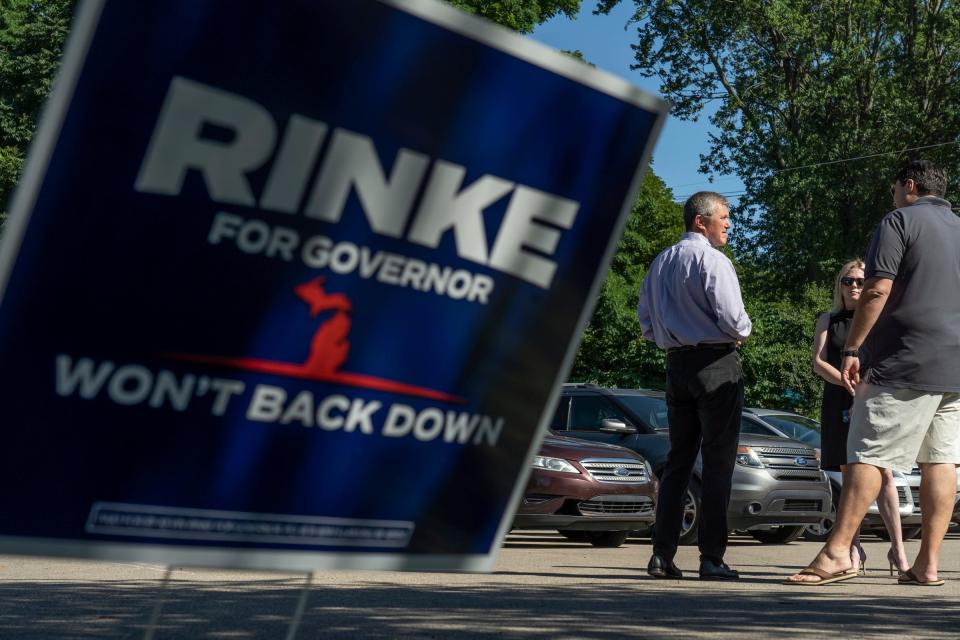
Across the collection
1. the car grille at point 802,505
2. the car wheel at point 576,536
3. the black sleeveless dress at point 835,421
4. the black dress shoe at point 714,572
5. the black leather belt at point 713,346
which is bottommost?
the car wheel at point 576,536

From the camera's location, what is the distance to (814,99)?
3394 cm

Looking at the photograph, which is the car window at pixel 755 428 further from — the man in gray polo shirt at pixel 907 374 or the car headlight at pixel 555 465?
the man in gray polo shirt at pixel 907 374

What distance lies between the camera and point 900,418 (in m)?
6.89

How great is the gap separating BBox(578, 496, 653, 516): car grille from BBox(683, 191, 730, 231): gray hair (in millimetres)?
4916

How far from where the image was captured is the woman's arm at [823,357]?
27.3 feet

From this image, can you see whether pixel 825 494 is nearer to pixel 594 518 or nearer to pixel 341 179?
pixel 594 518

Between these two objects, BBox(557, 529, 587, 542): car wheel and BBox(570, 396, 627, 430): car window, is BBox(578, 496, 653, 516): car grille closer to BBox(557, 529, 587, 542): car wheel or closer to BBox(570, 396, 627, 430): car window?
BBox(557, 529, 587, 542): car wheel

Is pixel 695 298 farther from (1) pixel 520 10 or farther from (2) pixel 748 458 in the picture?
(1) pixel 520 10

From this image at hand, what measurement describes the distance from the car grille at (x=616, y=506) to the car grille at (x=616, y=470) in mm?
160

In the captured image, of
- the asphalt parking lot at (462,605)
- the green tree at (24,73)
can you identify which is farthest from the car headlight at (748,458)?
the green tree at (24,73)

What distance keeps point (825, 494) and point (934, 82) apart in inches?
869

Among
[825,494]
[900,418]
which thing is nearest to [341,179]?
[900,418]

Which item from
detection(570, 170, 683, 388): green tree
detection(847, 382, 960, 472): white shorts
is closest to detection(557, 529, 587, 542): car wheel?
detection(847, 382, 960, 472): white shorts

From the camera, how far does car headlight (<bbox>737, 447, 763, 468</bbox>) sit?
13352mm
